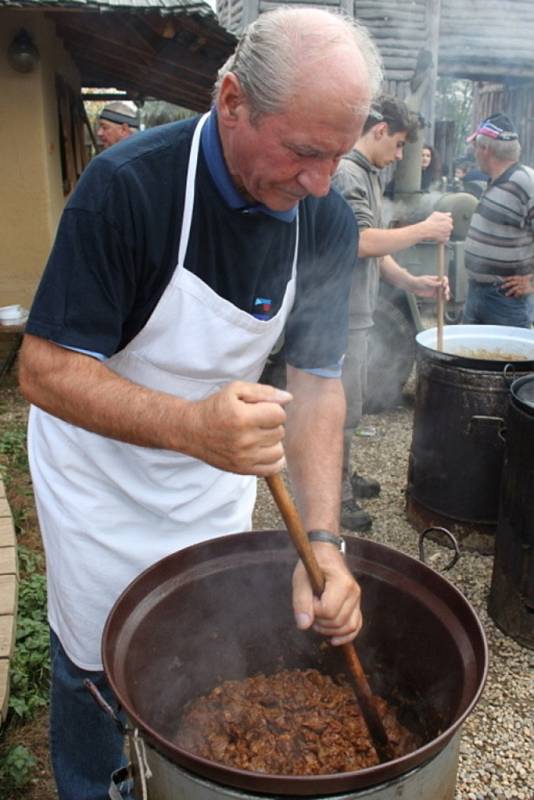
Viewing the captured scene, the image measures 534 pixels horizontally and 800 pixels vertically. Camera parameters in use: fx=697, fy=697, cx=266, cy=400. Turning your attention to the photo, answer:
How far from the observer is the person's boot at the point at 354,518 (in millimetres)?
4293

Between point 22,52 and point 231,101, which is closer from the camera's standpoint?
point 231,101

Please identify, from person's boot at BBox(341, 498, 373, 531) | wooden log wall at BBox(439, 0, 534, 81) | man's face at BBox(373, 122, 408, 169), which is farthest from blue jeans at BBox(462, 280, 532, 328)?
wooden log wall at BBox(439, 0, 534, 81)

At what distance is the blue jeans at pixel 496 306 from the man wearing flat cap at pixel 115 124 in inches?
177

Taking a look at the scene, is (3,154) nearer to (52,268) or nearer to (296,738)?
(52,268)

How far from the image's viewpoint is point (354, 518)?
14.1ft

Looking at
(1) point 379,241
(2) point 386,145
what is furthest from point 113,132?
(1) point 379,241

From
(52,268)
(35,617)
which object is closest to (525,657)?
(35,617)

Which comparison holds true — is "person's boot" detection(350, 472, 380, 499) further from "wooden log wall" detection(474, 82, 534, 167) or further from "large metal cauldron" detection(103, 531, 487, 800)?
"wooden log wall" detection(474, 82, 534, 167)

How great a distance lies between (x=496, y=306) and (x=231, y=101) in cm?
473

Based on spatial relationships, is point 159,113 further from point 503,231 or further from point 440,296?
point 440,296

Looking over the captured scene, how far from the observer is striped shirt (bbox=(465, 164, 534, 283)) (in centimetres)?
549

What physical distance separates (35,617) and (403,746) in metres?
2.08

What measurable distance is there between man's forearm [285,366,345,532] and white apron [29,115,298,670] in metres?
0.17

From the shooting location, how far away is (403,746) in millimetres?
1782
